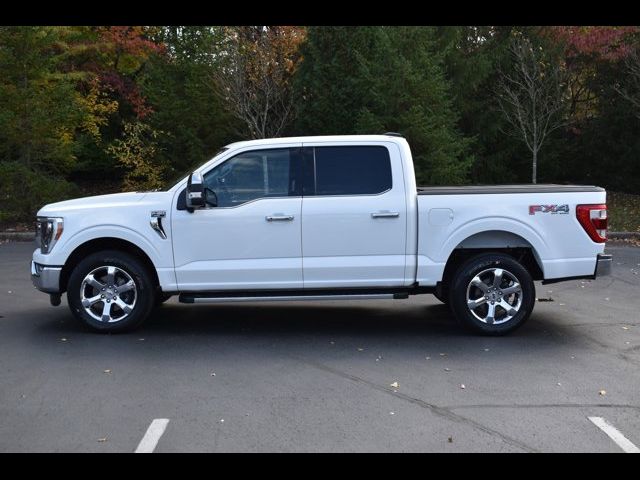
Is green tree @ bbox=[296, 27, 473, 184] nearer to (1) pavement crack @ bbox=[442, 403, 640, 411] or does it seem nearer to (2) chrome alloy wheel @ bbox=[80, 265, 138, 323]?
(2) chrome alloy wheel @ bbox=[80, 265, 138, 323]

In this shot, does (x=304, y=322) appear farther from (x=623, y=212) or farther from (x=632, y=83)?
(x=632, y=83)

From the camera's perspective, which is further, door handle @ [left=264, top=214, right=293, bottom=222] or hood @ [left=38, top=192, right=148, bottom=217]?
hood @ [left=38, top=192, right=148, bottom=217]

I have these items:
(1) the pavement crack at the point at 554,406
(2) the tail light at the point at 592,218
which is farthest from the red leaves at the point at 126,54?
(1) the pavement crack at the point at 554,406

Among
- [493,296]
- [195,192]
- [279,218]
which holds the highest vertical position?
[195,192]

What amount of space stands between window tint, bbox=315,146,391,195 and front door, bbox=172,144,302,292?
0.32 meters

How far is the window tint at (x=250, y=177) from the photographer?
8031 millimetres

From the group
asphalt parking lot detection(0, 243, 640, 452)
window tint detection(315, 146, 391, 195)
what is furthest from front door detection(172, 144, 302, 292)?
asphalt parking lot detection(0, 243, 640, 452)

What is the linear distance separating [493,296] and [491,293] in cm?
4

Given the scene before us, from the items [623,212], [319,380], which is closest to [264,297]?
[319,380]

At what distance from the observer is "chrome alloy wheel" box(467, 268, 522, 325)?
315 inches

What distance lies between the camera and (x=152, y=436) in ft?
16.6

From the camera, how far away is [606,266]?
26.4 ft

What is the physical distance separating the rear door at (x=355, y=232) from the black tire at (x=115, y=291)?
1613 millimetres
